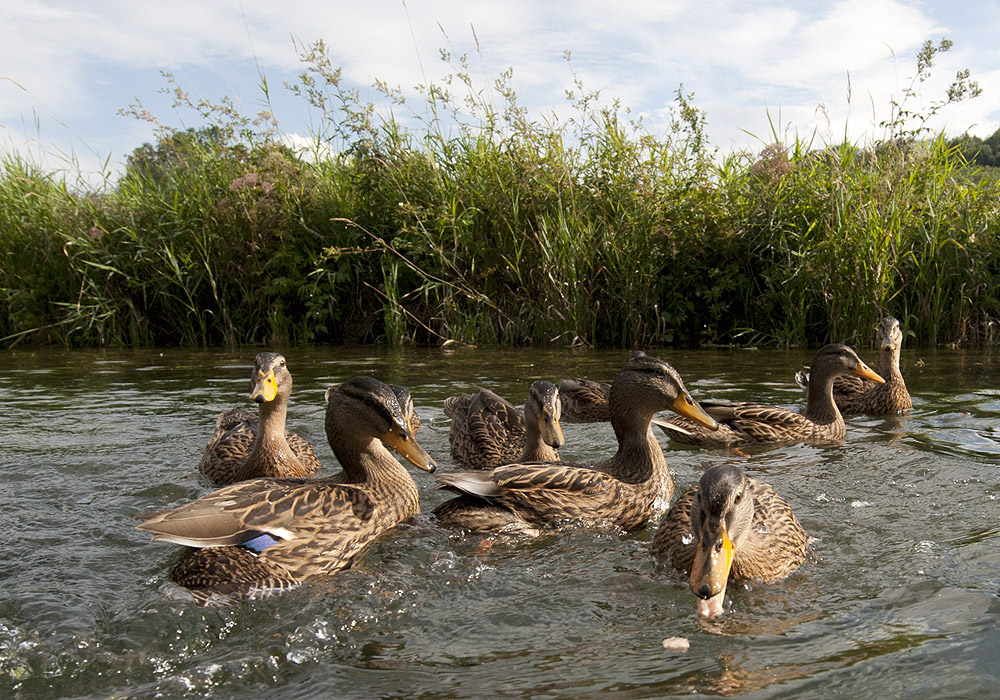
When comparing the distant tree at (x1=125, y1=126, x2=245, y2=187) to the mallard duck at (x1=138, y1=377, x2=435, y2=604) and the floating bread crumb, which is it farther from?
the floating bread crumb

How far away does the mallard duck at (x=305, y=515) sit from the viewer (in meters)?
3.64

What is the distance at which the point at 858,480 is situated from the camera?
17.6 feet

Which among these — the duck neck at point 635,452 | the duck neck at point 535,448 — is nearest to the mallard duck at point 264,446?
the duck neck at point 535,448

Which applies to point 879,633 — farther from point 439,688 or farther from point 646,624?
point 439,688

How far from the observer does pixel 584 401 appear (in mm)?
7863

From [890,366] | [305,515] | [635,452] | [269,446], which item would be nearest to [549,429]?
[635,452]

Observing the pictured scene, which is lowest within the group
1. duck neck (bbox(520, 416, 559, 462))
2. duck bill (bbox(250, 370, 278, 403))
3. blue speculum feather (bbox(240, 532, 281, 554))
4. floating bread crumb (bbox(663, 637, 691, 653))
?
floating bread crumb (bbox(663, 637, 691, 653))

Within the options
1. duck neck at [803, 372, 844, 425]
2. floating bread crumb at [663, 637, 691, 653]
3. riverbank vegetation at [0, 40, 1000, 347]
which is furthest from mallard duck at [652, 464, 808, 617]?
riverbank vegetation at [0, 40, 1000, 347]

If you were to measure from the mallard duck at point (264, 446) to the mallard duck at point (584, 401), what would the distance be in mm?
2649

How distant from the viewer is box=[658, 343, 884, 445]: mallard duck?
664 centimetres

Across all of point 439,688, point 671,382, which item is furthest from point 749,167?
point 439,688

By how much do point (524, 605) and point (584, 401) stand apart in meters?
4.45

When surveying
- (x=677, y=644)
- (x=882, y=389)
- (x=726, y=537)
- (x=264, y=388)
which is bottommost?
(x=677, y=644)

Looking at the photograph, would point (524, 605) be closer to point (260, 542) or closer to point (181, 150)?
point (260, 542)
